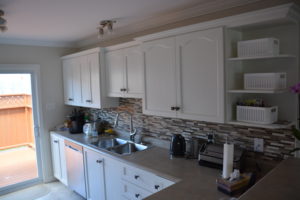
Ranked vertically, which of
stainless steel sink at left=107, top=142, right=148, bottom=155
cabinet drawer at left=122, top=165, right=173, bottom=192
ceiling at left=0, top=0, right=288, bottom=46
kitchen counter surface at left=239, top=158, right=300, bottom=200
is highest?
ceiling at left=0, top=0, right=288, bottom=46

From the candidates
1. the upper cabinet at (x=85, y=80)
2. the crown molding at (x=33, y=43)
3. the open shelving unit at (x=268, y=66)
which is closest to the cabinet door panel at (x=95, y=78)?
the upper cabinet at (x=85, y=80)

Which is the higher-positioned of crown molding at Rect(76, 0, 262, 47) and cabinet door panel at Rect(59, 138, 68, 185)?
crown molding at Rect(76, 0, 262, 47)

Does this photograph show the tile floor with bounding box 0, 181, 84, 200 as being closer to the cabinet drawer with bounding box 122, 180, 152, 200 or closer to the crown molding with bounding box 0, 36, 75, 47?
the cabinet drawer with bounding box 122, 180, 152, 200

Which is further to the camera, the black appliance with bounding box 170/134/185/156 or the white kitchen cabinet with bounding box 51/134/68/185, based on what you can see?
the white kitchen cabinet with bounding box 51/134/68/185

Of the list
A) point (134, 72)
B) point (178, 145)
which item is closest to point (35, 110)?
point (134, 72)

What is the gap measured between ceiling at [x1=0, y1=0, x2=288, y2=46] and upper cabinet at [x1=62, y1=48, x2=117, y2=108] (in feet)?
1.29

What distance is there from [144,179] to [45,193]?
2227 millimetres

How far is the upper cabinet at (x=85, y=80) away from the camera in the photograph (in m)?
3.23

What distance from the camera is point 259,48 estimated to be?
1.81m

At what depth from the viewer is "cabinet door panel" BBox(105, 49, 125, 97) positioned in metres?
2.97

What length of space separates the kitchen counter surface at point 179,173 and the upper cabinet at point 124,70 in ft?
2.30

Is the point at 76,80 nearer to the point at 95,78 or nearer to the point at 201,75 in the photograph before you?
the point at 95,78

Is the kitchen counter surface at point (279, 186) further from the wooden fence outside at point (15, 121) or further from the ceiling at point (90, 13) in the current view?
the wooden fence outside at point (15, 121)

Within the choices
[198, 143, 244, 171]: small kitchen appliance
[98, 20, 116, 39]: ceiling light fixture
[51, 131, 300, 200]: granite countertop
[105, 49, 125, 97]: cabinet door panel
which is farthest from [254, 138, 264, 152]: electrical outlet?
[98, 20, 116, 39]: ceiling light fixture
